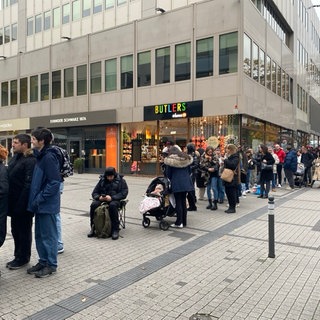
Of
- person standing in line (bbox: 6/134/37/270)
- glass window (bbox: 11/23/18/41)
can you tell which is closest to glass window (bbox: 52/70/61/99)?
glass window (bbox: 11/23/18/41)

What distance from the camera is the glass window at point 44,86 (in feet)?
84.6

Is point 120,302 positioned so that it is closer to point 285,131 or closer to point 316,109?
point 285,131

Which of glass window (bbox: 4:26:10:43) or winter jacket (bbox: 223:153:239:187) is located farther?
glass window (bbox: 4:26:10:43)

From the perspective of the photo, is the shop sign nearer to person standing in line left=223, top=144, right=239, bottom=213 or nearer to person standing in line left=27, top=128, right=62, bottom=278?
person standing in line left=223, top=144, right=239, bottom=213

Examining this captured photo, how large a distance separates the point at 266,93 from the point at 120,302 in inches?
760

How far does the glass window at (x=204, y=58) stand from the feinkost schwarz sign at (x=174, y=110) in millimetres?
1523

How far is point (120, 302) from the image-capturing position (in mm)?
4000

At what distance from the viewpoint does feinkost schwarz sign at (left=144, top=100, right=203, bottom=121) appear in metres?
18.3

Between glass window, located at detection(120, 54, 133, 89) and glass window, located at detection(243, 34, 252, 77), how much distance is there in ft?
22.2

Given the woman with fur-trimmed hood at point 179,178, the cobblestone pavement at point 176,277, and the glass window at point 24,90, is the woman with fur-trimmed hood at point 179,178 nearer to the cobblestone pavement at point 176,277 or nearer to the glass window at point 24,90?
the cobblestone pavement at point 176,277

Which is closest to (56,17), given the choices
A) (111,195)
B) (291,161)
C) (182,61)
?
(182,61)

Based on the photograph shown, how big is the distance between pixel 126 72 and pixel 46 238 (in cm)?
1768

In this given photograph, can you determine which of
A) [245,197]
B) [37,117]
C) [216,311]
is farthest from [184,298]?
[37,117]

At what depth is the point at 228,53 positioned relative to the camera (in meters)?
17.6
